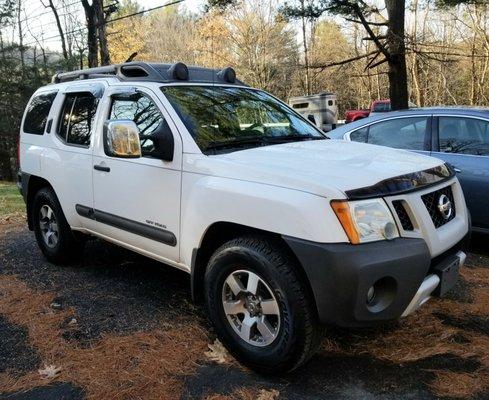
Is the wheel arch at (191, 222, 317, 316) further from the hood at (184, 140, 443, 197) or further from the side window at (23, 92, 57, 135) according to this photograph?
the side window at (23, 92, 57, 135)

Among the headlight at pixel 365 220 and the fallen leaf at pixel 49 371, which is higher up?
the headlight at pixel 365 220

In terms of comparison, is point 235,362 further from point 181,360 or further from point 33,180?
point 33,180

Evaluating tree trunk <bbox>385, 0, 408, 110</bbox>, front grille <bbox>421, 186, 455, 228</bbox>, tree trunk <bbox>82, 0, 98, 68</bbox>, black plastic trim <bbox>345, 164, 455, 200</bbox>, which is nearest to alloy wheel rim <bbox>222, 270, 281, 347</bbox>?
black plastic trim <bbox>345, 164, 455, 200</bbox>

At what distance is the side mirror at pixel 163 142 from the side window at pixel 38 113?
2.18 metres

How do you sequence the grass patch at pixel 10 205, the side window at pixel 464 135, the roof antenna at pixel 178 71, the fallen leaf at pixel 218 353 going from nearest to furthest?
the fallen leaf at pixel 218 353
the roof antenna at pixel 178 71
the side window at pixel 464 135
the grass patch at pixel 10 205

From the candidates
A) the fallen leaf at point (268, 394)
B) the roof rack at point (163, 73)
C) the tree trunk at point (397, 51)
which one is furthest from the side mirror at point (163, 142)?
the tree trunk at point (397, 51)

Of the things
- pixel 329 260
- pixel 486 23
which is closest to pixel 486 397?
pixel 329 260

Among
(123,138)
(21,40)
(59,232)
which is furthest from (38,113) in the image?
(21,40)

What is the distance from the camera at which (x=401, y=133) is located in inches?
231

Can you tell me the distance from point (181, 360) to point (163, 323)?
587 millimetres

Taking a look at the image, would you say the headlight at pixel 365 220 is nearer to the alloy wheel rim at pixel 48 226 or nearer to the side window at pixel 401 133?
the side window at pixel 401 133

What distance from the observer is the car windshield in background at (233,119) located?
350 centimetres

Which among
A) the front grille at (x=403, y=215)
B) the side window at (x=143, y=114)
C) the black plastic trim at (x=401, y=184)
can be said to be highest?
the side window at (x=143, y=114)

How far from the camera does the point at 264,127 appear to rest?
12.8 feet
